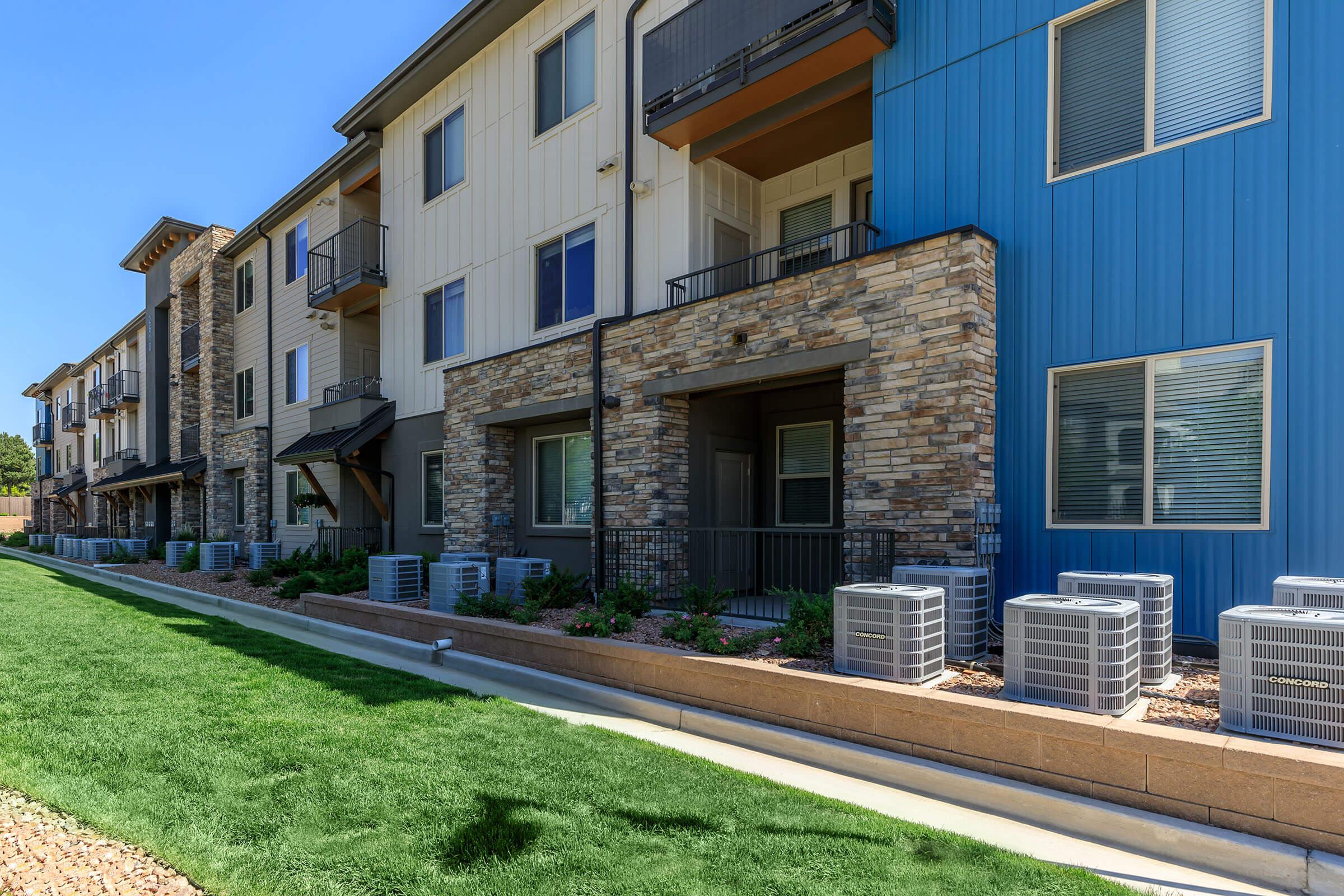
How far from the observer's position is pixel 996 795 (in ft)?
14.9

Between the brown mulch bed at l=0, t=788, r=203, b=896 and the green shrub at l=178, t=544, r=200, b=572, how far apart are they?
17220mm

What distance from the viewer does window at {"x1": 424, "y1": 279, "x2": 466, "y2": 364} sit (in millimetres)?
14438

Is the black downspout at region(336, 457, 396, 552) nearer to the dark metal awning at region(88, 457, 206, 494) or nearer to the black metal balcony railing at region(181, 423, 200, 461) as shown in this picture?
the dark metal awning at region(88, 457, 206, 494)

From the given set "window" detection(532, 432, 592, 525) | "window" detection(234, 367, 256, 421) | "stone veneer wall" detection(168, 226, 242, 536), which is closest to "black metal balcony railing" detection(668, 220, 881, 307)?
"window" detection(532, 432, 592, 525)

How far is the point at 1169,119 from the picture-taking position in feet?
22.5

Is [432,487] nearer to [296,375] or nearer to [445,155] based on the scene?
[445,155]

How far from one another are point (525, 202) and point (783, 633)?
30.0 feet

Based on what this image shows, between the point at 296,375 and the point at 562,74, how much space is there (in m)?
11.5

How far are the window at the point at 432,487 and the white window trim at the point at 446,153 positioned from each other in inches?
129

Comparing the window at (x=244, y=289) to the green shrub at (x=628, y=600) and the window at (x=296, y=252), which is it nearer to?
the window at (x=296, y=252)

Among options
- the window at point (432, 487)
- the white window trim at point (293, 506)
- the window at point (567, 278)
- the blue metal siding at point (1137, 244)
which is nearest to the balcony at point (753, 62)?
the blue metal siding at point (1137, 244)

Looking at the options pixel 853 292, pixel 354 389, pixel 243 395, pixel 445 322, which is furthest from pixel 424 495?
pixel 243 395

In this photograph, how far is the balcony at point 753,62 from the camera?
846 centimetres

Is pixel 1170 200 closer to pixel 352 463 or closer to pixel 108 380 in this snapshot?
pixel 352 463
